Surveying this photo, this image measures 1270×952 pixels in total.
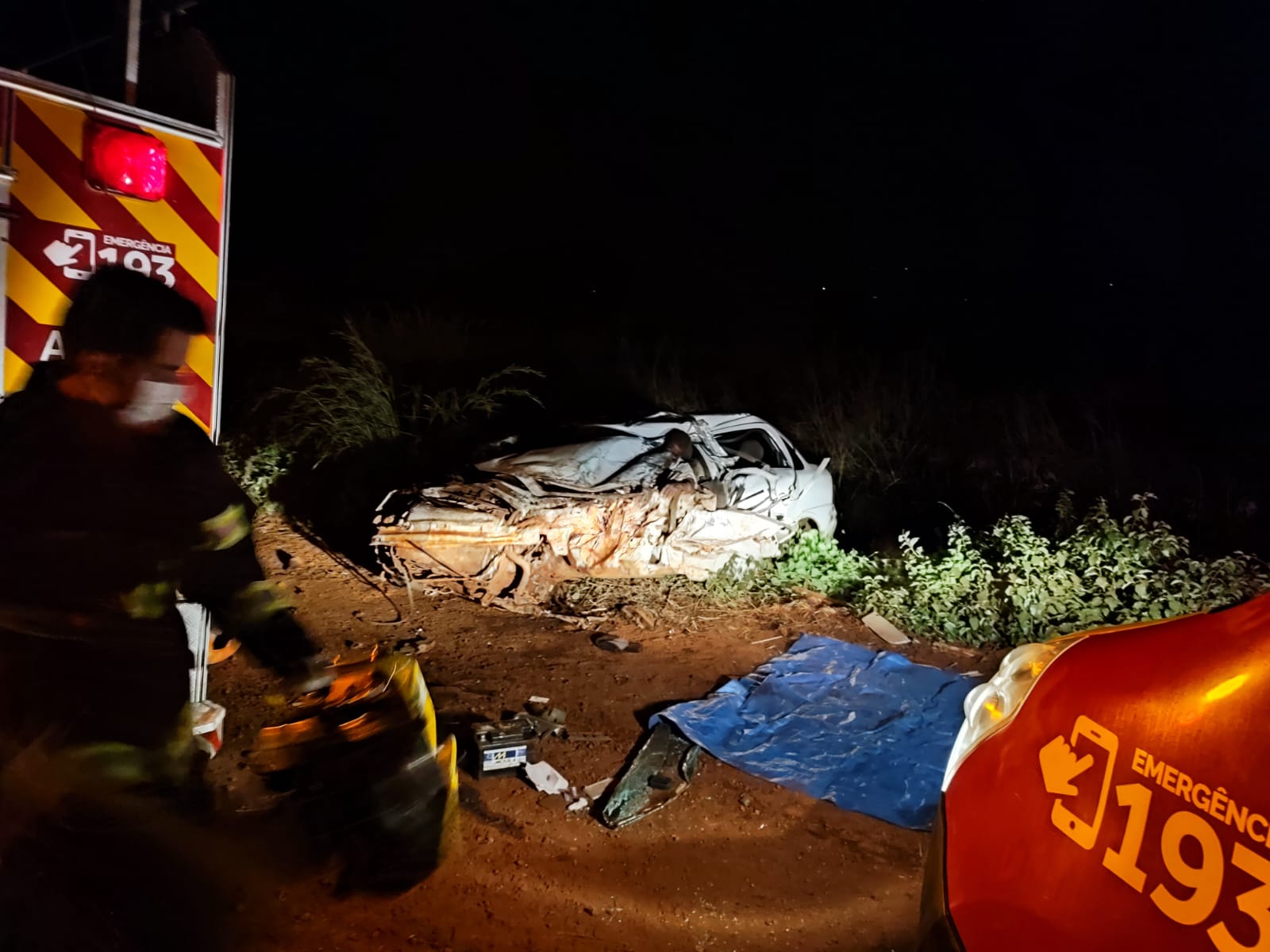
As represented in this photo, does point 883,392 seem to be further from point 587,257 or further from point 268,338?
point 587,257

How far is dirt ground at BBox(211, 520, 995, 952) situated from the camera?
287 cm

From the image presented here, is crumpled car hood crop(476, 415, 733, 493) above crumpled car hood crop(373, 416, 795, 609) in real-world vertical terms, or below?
above

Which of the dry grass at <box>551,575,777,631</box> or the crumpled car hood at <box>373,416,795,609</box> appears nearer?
the crumpled car hood at <box>373,416,795,609</box>

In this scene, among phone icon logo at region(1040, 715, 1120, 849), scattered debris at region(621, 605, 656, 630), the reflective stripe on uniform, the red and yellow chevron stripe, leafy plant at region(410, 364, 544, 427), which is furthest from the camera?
leafy plant at region(410, 364, 544, 427)

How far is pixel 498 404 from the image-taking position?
28.9ft

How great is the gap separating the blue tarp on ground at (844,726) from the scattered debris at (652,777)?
0.11 m

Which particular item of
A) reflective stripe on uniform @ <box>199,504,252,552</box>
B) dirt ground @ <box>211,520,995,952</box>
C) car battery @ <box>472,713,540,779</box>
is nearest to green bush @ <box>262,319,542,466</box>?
dirt ground @ <box>211,520,995,952</box>

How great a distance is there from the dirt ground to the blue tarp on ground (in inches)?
5.0

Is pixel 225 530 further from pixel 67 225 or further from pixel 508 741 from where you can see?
pixel 508 741

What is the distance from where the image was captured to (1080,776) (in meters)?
1.61

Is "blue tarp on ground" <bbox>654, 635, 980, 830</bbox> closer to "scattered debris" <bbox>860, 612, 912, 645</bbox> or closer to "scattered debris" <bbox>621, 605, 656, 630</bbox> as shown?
"scattered debris" <bbox>860, 612, 912, 645</bbox>

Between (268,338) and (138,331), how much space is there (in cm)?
1346

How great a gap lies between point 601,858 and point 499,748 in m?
0.69

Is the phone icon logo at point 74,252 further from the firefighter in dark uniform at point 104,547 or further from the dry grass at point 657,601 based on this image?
the dry grass at point 657,601
